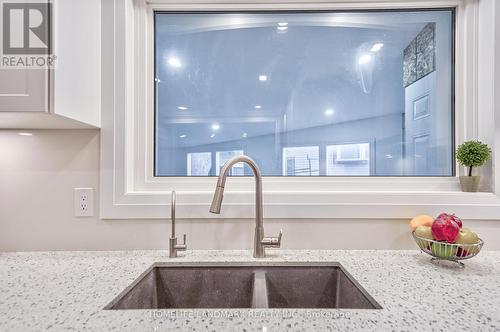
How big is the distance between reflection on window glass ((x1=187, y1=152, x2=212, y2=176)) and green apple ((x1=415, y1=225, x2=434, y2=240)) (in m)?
0.86

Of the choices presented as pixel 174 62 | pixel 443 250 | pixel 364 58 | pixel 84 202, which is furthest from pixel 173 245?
pixel 364 58

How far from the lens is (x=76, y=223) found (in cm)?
109

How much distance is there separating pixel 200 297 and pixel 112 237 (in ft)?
1.42

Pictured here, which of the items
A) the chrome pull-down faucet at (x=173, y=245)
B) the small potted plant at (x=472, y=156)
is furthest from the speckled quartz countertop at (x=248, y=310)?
the small potted plant at (x=472, y=156)

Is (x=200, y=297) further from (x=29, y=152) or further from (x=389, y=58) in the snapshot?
(x=389, y=58)

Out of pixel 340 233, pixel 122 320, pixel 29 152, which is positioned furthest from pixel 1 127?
pixel 340 233

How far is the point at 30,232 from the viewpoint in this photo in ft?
3.57

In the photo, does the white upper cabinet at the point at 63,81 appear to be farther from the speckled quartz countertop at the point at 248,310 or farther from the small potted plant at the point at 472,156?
the small potted plant at the point at 472,156

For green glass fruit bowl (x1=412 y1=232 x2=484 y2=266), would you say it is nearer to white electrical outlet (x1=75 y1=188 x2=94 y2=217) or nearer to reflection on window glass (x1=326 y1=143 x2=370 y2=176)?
reflection on window glass (x1=326 y1=143 x2=370 y2=176)

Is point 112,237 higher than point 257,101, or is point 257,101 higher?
point 257,101

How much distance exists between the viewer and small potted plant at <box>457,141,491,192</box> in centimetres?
107

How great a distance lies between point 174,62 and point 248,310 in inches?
43.3

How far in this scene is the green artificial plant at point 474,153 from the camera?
42.0 inches

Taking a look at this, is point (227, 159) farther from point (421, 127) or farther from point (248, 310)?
point (421, 127)
